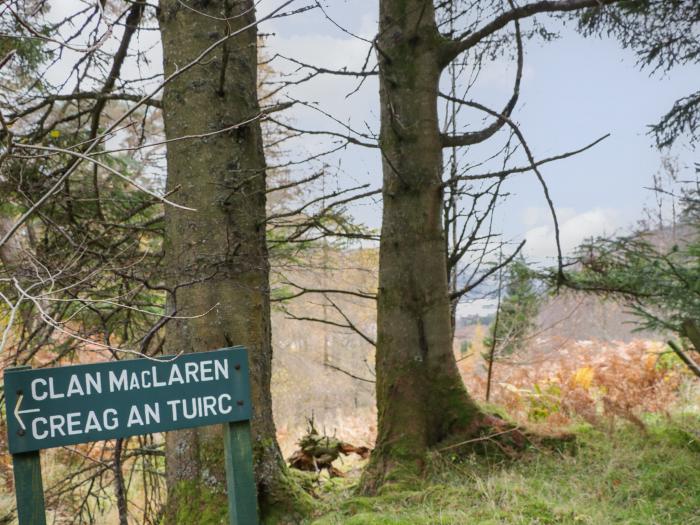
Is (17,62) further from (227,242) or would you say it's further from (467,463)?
(467,463)

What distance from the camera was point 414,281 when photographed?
475cm

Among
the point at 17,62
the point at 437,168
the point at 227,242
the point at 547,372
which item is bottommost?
the point at 547,372

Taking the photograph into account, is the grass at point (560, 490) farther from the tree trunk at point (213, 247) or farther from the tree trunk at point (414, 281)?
the tree trunk at point (213, 247)

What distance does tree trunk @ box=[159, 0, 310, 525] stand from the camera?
392 cm

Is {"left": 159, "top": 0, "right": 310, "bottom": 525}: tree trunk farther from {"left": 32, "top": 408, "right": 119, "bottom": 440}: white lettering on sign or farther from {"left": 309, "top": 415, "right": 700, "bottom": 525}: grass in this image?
{"left": 32, "top": 408, "right": 119, "bottom": 440}: white lettering on sign

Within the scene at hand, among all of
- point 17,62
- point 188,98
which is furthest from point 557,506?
point 17,62

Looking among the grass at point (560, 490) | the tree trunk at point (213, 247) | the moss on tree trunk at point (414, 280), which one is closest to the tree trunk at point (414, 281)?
the moss on tree trunk at point (414, 280)

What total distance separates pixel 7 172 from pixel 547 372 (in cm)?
790

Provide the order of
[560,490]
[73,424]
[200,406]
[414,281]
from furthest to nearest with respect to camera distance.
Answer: [414,281] < [560,490] < [200,406] < [73,424]

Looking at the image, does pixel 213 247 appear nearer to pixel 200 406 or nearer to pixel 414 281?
pixel 200 406

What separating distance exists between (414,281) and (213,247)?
5.15 ft

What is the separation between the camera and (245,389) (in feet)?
9.30

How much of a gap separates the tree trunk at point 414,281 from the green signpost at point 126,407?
6.49 feet

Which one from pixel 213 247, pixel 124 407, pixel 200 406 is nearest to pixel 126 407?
pixel 124 407
